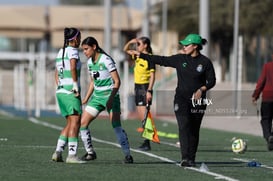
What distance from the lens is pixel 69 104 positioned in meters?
16.5

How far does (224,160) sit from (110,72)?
9.14ft

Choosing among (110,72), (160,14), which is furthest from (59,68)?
(160,14)

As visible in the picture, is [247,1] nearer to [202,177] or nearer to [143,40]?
[143,40]

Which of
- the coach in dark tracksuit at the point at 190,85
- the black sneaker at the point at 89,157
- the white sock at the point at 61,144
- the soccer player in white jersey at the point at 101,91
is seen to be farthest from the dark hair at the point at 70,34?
the black sneaker at the point at 89,157

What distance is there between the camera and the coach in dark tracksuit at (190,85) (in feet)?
54.0

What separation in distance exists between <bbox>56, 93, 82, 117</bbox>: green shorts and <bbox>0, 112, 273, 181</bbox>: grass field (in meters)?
0.83

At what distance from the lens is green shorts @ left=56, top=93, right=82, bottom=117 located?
651 inches

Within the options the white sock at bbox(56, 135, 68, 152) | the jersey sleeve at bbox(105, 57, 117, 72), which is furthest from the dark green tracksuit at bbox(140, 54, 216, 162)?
the white sock at bbox(56, 135, 68, 152)

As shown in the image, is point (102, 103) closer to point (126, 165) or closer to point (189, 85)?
point (126, 165)

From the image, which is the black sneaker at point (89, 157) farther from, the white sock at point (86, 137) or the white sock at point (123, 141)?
the white sock at point (123, 141)

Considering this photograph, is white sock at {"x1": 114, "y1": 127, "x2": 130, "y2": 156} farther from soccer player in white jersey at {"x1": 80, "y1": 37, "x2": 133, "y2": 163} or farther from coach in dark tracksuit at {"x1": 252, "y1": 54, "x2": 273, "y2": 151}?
coach in dark tracksuit at {"x1": 252, "y1": 54, "x2": 273, "y2": 151}

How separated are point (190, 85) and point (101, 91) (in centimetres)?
153

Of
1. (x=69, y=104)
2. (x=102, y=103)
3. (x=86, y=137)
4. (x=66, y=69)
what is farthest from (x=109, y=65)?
(x=86, y=137)

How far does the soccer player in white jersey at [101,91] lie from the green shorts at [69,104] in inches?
23.4
